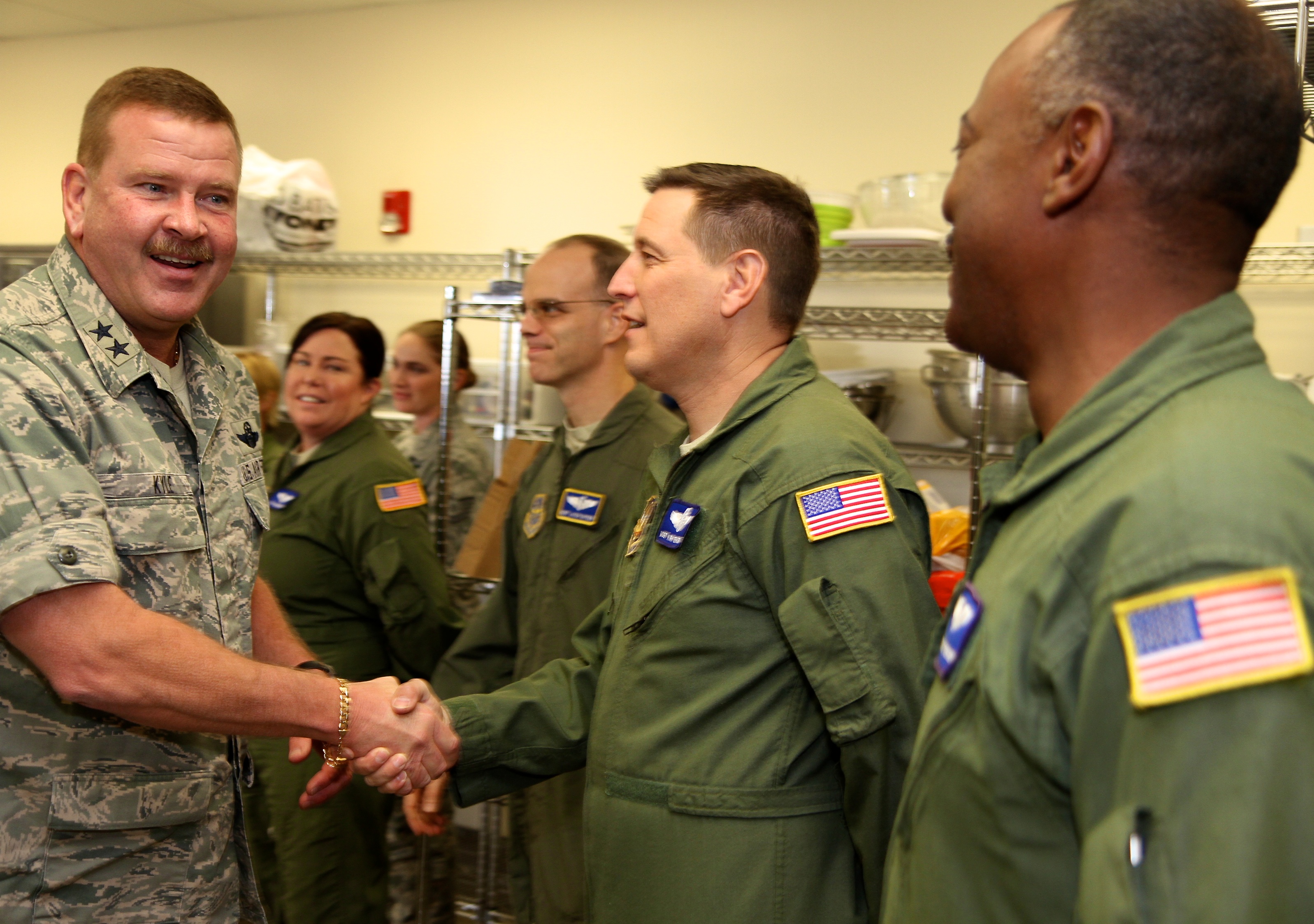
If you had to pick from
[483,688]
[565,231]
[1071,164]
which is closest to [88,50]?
[565,231]

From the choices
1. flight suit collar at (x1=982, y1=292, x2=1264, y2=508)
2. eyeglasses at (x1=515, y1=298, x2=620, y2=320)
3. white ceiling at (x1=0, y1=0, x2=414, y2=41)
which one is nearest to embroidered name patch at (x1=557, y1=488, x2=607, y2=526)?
eyeglasses at (x1=515, y1=298, x2=620, y2=320)

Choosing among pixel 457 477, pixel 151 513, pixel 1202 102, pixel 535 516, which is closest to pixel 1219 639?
pixel 1202 102

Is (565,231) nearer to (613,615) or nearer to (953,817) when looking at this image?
(613,615)

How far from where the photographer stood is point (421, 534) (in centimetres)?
290

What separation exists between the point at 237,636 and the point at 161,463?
0.29m

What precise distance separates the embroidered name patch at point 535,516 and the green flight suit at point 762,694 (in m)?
0.97

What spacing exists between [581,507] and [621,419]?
0.25 m

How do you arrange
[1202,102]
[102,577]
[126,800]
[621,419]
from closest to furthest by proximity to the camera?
[1202,102]
[102,577]
[126,800]
[621,419]

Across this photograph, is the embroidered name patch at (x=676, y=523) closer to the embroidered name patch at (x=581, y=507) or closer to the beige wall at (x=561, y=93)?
the embroidered name patch at (x=581, y=507)

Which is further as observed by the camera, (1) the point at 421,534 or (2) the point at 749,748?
(1) the point at 421,534

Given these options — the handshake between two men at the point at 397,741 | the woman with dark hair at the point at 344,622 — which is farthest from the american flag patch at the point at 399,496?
the handshake between two men at the point at 397,741

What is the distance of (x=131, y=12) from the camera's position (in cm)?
544

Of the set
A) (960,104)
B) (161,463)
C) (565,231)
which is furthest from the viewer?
(565,231)

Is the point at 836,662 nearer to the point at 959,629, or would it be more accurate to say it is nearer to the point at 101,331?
the point at 959,629
